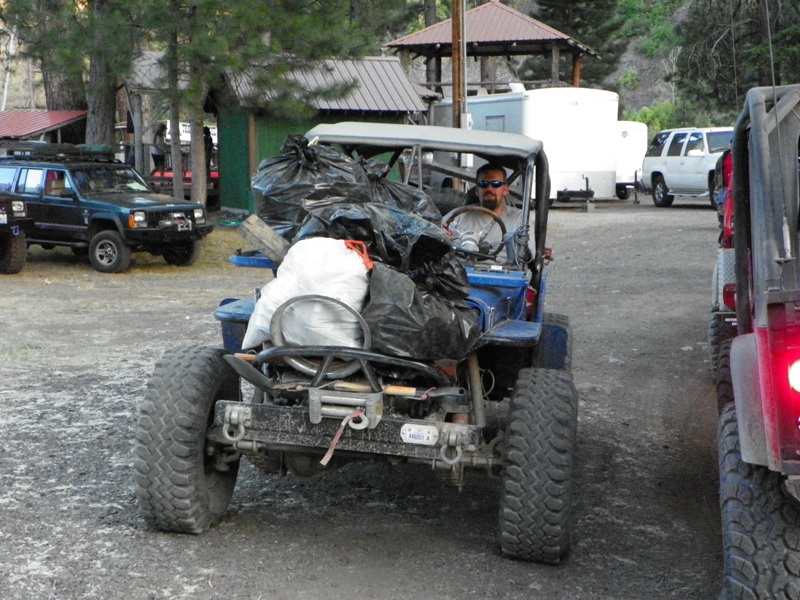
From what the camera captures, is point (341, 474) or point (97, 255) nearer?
point (341, 474)

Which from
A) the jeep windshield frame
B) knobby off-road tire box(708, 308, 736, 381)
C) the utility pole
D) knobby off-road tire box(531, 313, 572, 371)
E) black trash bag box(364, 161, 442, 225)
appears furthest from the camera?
the utility pole

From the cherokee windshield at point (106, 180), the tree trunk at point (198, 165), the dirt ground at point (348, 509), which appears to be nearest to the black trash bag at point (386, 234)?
the dirt ground at point (348, 509)

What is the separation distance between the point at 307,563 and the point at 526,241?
87.6 inches

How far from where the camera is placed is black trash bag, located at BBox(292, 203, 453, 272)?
4.91m

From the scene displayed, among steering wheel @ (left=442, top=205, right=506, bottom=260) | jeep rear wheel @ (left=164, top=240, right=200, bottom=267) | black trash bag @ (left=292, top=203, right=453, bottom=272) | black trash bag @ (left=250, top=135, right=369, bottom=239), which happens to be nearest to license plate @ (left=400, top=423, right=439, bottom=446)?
black trash bag @ (left=292, top=203, right=453, bottom=272)

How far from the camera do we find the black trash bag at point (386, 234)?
491 cm

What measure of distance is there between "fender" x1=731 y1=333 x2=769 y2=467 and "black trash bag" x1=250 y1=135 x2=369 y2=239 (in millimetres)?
2390

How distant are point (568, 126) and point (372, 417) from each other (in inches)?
981

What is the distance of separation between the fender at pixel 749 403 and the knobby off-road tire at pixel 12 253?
13.7 metres

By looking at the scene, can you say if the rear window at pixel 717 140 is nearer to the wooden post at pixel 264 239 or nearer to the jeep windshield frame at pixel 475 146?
the jeep windshield frame at pixel 475 146

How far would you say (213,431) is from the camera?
500cm

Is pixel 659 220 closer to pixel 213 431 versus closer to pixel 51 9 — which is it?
pixel 51 9

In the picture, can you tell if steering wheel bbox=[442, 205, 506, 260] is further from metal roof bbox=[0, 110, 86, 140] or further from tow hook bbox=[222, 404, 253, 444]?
metal roof bbox=[0, 110, 86, 140]

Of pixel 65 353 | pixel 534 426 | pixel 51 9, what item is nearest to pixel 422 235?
pixel 534 426
